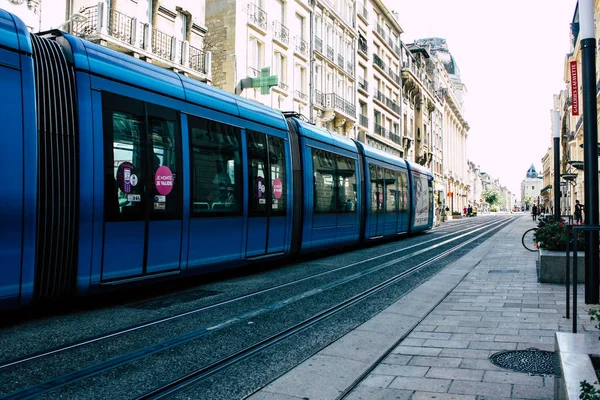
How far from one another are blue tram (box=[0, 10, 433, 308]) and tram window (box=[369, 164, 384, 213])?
610 centimetres

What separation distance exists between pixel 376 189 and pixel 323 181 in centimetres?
463

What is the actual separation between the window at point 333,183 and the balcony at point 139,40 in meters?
9.31

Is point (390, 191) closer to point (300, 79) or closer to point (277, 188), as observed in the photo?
point (277, 188)

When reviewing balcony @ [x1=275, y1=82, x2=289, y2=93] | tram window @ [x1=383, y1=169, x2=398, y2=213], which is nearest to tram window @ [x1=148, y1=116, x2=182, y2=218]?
tram window @ [x1=383, y1=169, x2=398, y2=213]

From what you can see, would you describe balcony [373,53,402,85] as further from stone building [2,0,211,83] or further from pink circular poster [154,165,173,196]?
pink circular poster [154,165,173,196]

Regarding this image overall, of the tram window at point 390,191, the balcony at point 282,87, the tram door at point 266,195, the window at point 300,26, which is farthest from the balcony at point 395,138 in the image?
the tram door at point 266,195

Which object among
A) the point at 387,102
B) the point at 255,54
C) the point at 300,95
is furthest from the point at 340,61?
the point at 387,102

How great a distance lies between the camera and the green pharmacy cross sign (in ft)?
83.3

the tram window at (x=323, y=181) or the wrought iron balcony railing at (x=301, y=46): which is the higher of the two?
the wrought iron balcony railing at (x=301, y=46)

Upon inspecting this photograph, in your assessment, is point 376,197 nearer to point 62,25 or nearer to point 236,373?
point 62,25

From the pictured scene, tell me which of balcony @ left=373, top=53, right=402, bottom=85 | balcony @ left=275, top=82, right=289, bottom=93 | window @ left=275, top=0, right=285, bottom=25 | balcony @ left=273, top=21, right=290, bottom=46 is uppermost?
balcony @ left=373, top=53, right=402, bottom=85

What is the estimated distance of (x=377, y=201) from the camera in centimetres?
1714

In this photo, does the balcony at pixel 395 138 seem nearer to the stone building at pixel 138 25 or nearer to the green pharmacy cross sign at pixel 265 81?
the green pharmacy cross sign at pixel 265 81

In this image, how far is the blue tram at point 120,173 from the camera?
17.6ft
